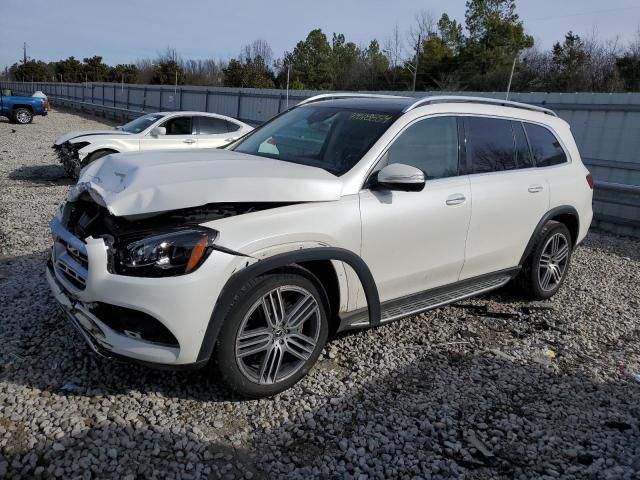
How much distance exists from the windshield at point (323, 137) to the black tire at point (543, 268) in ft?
6.98

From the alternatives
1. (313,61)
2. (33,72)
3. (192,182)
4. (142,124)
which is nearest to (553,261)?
(192,182)

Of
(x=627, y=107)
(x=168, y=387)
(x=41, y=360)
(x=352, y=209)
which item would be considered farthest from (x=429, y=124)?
(x=627, y=107)

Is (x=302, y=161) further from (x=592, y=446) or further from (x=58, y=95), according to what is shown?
(x=58, y=95)

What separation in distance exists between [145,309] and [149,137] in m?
8.54

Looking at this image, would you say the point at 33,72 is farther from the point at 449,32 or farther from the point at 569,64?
the point at 569,64

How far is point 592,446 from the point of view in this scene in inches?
117

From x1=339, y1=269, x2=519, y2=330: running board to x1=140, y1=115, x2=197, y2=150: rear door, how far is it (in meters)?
7.80

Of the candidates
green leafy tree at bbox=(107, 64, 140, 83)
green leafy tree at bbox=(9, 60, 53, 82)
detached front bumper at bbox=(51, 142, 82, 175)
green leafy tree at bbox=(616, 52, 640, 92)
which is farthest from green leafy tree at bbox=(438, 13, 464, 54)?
green leafy tree at bbox=(9, 60, 53, 82)

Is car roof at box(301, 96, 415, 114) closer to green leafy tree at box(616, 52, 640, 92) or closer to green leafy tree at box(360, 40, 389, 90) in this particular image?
green leafy tree at box(616, 52, 640, 92)

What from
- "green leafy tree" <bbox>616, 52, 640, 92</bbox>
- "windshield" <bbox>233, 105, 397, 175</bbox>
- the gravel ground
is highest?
"green leafy tree" <bbox>616, 52, 640, 92</bbox>

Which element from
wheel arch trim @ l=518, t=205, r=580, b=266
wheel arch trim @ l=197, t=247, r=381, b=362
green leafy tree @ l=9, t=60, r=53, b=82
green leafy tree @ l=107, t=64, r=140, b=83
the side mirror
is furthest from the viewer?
green leafy tree @ l=9, t=60, r=53, b=82

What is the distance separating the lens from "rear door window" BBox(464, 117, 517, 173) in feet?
13.7

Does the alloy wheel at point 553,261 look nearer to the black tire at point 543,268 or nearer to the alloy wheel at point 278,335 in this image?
the black tire at point 543,268

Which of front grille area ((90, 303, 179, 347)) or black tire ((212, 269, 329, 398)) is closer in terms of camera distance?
front grille area ((90, 303, 179, 347))
